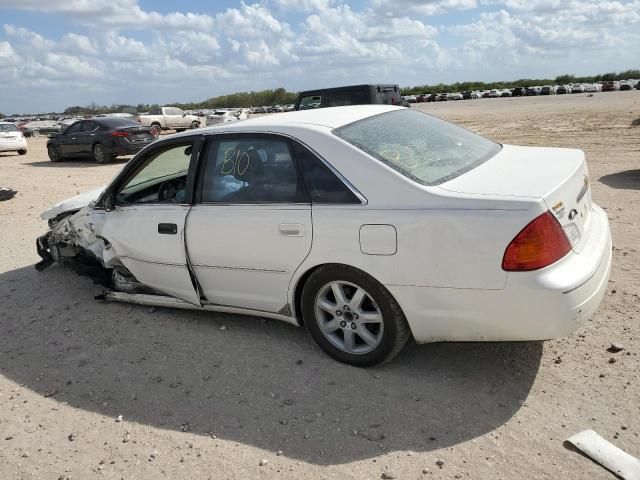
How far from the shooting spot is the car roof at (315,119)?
3.86 metres

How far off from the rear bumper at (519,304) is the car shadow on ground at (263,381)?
407 millimetres

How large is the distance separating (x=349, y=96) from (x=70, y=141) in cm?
1013

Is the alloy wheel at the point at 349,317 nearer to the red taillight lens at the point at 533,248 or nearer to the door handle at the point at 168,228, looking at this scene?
the red taillight lens at the point at 533,248

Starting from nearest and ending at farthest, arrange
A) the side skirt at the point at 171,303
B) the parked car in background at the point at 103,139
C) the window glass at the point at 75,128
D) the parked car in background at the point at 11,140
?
the side skirt at the point at 171,303, the parked car in background at the point at 103,139, the window glass at the point at 75,128, the parked car in background at the point at 11,140

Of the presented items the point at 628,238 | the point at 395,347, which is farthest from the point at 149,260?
the point at 628,238

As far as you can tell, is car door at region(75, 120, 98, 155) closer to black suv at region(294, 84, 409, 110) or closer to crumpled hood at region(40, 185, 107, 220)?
black suv at region(294, 84, 409, 110)

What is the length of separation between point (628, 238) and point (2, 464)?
586 cm

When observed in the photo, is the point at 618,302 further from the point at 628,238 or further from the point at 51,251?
the point at 51,251

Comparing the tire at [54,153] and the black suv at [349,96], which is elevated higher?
the black suv at [349,96]

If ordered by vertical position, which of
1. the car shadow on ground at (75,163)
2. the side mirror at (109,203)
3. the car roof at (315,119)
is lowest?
the car shadow on ground at (75,163)

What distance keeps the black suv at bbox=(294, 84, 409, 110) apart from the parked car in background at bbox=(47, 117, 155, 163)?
5.62 meters

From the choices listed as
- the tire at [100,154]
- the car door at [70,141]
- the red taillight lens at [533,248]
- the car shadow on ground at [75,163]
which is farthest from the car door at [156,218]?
the car door at [70,141]

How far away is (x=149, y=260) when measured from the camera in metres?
4.54

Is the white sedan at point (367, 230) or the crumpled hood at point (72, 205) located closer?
the white sedan at point (367, 230)
